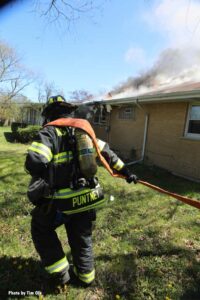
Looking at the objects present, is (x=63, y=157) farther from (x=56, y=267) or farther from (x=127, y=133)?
(x=127, y=133)

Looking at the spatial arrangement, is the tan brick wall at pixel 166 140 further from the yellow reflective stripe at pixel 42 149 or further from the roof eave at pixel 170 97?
the yellow reflective stripe at pixel 42 149

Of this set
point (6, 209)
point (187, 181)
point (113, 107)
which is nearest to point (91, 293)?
point (6, 209)

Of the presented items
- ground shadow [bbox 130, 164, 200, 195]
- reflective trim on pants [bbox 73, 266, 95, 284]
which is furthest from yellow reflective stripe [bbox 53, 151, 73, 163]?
ground shadow [bbox 130, 164, 200, 195]

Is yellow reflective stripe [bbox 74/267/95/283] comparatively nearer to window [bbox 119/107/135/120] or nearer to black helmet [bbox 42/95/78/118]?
black helmet [bbox 42/95/78/118]

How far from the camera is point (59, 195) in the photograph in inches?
92.7

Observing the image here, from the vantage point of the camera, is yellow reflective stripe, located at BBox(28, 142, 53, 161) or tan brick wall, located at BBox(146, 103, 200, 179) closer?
yellow reflective stripe, located at BBox(28, 142, 53, 161)

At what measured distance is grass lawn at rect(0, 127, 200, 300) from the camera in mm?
2615

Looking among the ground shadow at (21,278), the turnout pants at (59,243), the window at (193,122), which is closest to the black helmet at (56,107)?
the turnout pants at (59,243)

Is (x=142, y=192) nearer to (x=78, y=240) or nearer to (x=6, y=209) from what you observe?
(x=6, y=209)

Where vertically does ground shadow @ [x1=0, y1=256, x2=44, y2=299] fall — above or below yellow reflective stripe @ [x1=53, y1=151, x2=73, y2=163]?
below

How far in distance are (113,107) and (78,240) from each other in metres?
11.3

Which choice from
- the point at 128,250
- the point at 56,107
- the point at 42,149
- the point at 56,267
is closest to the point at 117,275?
the point at 128,250

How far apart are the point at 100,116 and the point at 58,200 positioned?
12.7 meters

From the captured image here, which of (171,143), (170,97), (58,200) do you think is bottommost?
(171,143)
